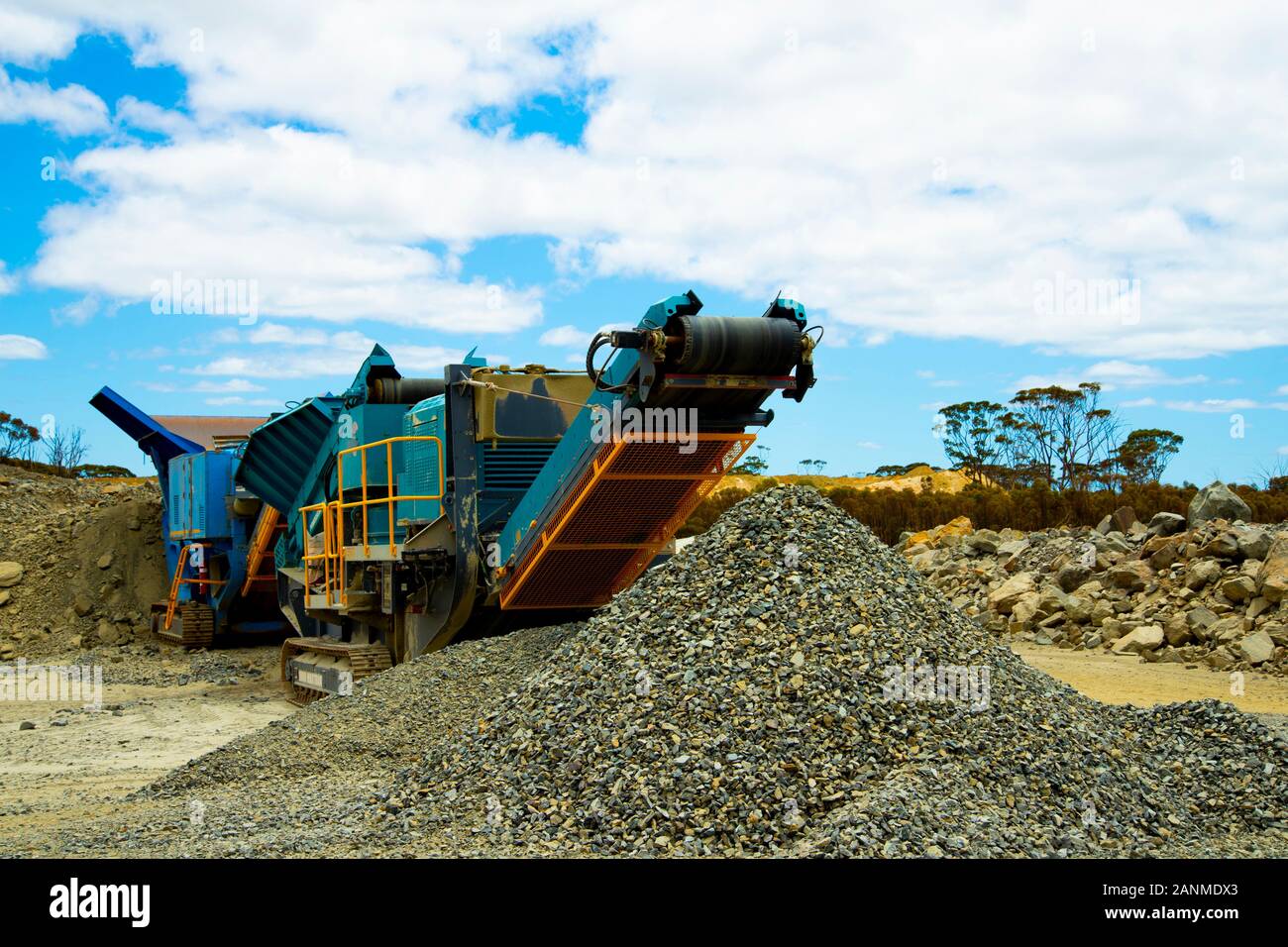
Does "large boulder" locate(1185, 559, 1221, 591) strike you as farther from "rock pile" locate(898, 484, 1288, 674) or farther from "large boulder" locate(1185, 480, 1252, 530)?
"large boulder" locate(1185, 480, 1252, 530)

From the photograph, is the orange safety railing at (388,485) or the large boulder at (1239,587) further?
the large boulder at (1239,587)

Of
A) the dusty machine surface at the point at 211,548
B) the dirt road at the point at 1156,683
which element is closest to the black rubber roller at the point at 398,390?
the dusty machine surface at the point at 211,548

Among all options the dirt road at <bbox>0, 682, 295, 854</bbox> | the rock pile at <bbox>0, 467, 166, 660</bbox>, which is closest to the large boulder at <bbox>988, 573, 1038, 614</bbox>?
the dirt road at <bbox>0, 682, 295, 854</bbox>

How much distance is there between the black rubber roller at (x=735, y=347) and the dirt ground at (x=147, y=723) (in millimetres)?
4706

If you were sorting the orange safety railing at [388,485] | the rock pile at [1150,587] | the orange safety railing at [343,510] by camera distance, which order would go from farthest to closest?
the rock pile at [1150,587] < the orange safety railing at [343,510] < the orange safety railing at [388,485]

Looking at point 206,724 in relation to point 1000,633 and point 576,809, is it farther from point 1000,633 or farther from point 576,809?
point 1000,633

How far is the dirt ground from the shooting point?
325 inches

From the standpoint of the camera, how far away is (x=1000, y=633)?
55.4 feet

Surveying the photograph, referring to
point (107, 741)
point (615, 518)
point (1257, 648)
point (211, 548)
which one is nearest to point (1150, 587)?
point (1257, 648)

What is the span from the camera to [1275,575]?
13.9 metres

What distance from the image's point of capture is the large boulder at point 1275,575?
13.7 m

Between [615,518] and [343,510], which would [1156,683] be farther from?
[343,510]

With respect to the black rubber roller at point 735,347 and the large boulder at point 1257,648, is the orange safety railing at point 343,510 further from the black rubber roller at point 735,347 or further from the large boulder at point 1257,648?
the large boulder at point 1257,648
